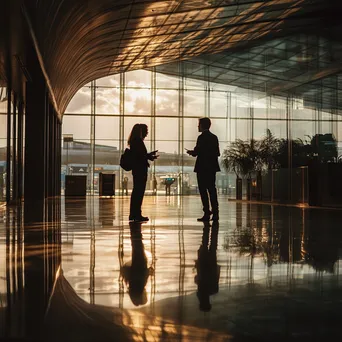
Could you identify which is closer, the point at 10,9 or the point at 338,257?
the point at 338,257

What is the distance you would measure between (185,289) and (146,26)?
672 inches

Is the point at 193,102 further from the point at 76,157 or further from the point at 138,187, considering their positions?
the point at 138,187

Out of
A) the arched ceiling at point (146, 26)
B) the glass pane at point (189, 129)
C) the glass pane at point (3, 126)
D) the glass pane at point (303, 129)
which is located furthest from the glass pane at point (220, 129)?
the glass pane at point (3, 126)

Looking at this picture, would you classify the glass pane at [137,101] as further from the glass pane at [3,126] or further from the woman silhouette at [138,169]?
the woman silhouette at [138,169]

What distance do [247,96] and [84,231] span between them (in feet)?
60.4

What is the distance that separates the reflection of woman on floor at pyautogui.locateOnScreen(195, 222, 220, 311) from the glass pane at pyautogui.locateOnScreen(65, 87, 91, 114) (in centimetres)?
2852

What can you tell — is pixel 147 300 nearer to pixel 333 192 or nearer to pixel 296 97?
pixel 333 192

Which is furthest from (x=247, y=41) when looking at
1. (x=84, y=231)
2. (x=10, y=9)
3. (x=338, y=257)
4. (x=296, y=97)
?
(x=338, y=257)

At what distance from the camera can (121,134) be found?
1316 inches

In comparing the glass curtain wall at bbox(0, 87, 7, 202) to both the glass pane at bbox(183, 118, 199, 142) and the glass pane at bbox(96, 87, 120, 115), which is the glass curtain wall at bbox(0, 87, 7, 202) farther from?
the glass pane at bbox(183, 118, 199, 142)

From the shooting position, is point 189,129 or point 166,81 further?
point 189,129

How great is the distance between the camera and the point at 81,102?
33156mm

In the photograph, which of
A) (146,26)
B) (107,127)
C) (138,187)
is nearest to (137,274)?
(138,187)

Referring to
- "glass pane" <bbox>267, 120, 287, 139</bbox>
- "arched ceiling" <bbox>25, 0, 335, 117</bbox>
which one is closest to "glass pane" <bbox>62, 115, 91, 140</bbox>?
"arched ceiling" <bbox>25, 0, 335, 117</bbox>
